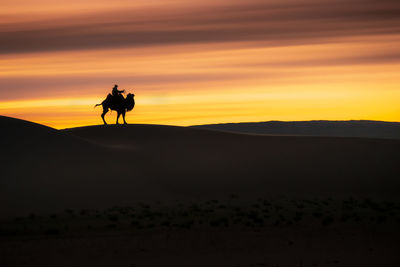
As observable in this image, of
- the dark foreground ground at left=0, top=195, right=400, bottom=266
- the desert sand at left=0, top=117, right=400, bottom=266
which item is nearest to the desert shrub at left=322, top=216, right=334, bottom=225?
the dark foreground ground at left=0, top=195, right=400, bottom=266

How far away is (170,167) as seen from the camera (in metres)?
33.6

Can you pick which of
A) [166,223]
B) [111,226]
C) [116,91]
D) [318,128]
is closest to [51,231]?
[111,226]

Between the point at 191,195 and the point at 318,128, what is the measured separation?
344 feet

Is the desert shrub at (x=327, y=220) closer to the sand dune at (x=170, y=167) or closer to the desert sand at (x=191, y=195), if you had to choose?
the desert sand at (x=191, y=195)

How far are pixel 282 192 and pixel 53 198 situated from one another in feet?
30.8

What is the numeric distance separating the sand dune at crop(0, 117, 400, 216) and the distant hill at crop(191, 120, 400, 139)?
86.5 metres

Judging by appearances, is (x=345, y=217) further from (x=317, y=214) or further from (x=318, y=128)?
(x=318, y=128)

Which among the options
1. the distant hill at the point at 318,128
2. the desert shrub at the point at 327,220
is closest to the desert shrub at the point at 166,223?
the desert shrub at the point at 327,220

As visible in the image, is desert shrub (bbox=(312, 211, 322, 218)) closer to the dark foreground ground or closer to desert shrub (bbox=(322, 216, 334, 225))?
the dark foreground ground

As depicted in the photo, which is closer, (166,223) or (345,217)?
(166,223)

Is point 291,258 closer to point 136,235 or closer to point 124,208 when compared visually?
point 136,235

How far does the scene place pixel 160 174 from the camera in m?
32.3

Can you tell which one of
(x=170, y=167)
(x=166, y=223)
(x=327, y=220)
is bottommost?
(x=166, y=223)

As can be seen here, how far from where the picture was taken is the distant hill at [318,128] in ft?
417
